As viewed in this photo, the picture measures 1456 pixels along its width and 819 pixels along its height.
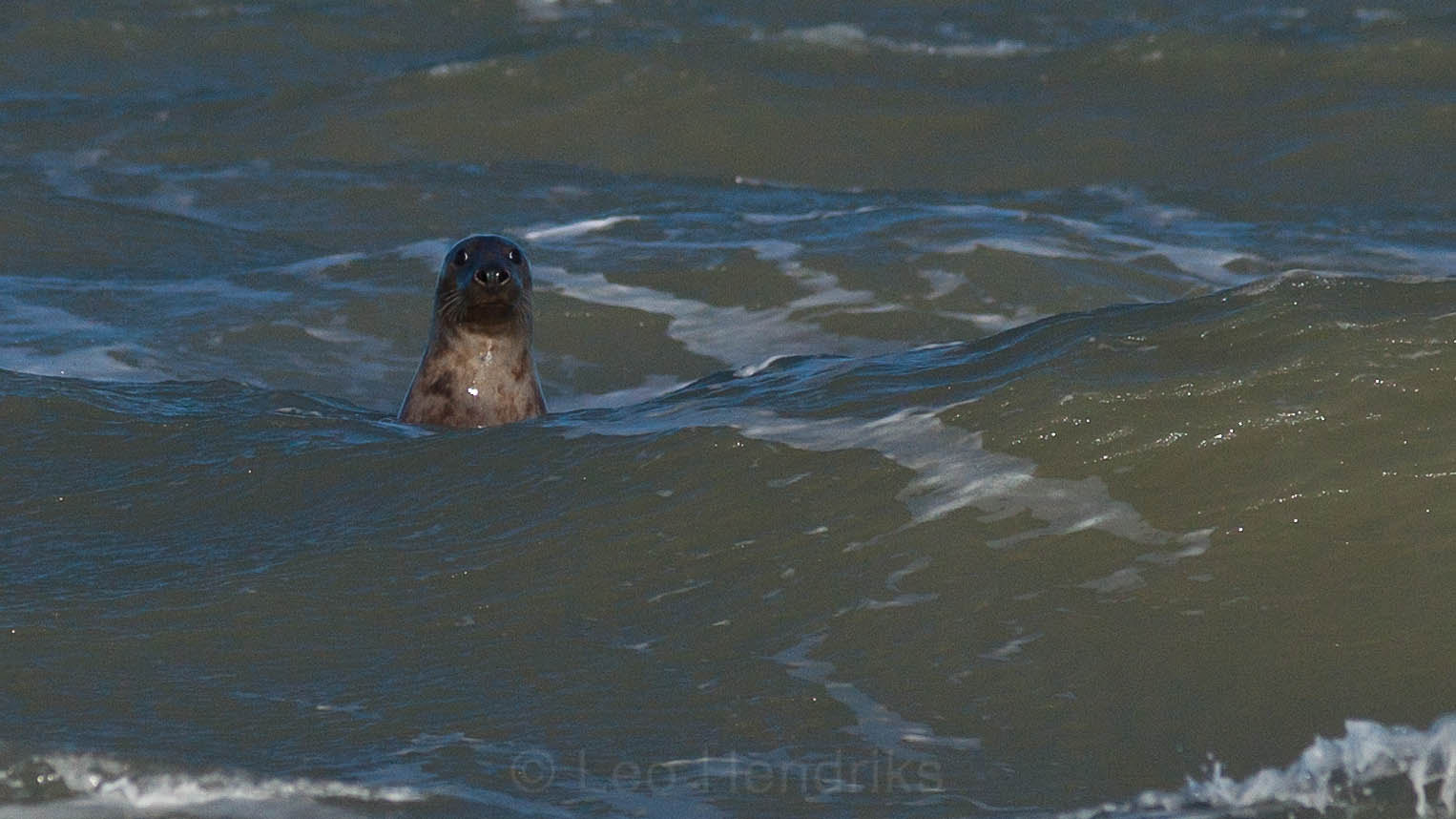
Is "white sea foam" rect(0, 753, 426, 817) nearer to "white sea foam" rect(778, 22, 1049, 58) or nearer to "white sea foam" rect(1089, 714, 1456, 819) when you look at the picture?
"white sea foam" rect(1089, 714, 1456, 819)

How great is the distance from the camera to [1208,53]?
1497 centimetres

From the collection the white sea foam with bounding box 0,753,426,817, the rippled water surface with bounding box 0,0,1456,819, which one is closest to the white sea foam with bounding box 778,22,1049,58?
the rippled water surface with bounding box 0,0,1456,819

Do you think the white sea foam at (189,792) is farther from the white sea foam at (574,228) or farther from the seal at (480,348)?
the white sea foam at (574,228)

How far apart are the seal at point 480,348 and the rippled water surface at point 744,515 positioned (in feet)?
0.68

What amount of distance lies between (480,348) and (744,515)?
73.7 inches

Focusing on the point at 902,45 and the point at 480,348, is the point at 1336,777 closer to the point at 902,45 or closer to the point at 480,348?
Result: the point at 480,348

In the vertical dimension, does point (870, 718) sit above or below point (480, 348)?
below

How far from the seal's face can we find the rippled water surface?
1.39 ft

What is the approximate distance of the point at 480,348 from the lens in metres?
7.02

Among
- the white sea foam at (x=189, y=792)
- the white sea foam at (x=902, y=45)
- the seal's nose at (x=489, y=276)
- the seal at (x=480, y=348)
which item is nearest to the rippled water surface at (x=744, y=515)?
the white sea foam at (x=189, y=792)

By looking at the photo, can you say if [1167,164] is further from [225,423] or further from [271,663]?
[271,663]

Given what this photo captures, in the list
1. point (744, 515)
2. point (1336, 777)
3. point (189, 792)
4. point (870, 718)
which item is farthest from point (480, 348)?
point (1336, 777)

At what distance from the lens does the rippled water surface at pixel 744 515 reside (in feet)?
13.3

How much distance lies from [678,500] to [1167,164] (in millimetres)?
7629
